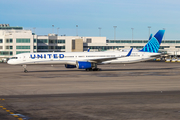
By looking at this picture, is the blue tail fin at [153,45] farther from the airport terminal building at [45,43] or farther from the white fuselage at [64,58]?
the airport terminal building at [45,43]

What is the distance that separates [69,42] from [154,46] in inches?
3765

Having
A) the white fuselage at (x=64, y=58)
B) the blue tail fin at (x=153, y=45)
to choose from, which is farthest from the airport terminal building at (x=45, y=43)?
the blue tail fin at (x=153, y=45)

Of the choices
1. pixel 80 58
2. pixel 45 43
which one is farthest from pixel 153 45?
pixel 45 43

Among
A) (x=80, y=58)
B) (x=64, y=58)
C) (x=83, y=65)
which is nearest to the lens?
(x=83, y=65)

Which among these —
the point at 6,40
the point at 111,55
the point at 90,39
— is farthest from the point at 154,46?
the point at 90,39

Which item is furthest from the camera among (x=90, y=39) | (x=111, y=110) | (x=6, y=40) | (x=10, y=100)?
(x=90, y=39)

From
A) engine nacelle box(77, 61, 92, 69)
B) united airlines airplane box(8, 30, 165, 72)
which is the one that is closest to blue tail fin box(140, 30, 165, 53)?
united airlines airplane box(8, 30, 165, 72)

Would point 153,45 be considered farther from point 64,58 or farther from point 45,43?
point 45,43

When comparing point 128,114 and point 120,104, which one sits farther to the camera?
point 120,104

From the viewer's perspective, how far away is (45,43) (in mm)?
145750

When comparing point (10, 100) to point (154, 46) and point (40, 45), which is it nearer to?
point (154, 46)

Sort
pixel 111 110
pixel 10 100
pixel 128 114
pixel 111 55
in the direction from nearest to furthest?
pixel 128 114 < pixel 111 110 < pixel 10 100 < pixel 111 55

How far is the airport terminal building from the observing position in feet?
431

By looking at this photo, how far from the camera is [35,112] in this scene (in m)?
14.7
